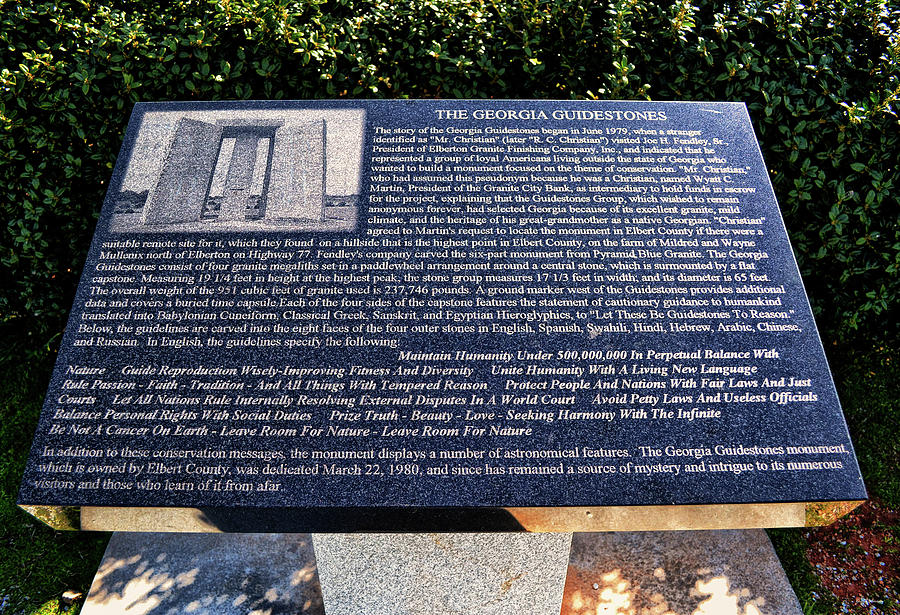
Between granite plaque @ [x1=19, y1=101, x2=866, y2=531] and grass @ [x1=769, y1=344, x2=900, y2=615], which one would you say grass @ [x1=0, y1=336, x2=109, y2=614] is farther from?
grass @ [x1=769, y1=344, x2=900, y2=615]

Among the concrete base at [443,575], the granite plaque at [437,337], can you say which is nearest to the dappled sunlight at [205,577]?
the concrete base at [443,575]

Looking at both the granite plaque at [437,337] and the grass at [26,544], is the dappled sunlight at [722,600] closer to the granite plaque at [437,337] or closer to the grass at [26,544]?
the granite plaque at [437,337]

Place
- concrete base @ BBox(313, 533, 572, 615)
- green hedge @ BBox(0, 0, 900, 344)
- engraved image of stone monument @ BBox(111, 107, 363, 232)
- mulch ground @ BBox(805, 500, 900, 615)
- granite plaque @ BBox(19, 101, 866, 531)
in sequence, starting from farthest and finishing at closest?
green hedge @ BBox(0, 0, 900, 344) → mulch ground @ BBox(805, 500, 900, 615) → concrete base @ BBox(313, 533, 572, 615) → engraved image of stone monument @ BBox(111, 107, 363, 232) → granite plaque @ BBox(19, 101, 866, 531)

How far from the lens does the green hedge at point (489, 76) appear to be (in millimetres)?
3461

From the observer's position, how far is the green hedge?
136 inches

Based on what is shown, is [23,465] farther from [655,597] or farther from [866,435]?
[866,435]

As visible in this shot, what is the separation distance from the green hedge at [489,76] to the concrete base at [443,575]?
175cm

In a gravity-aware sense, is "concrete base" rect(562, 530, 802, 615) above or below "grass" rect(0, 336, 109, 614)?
above

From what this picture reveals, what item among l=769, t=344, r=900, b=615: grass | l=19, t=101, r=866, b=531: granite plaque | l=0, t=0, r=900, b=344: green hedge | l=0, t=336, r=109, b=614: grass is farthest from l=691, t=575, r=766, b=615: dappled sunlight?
l=0, t=336, r=109, b=614: grass

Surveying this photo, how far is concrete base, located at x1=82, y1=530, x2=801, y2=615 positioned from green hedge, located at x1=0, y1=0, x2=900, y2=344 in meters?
1.75

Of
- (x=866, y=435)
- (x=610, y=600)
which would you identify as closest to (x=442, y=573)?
(x=610, y=600)

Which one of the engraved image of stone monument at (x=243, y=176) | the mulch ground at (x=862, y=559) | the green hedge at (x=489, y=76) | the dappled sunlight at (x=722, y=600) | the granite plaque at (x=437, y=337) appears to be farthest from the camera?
the green hedge at (x=489, y=76)

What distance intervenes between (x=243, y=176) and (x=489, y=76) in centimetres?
189

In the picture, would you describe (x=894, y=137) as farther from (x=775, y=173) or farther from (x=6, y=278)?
(x=6, y=278)
